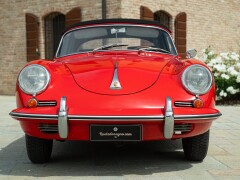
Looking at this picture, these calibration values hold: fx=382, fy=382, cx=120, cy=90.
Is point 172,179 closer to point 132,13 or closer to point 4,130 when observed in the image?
point 4,130

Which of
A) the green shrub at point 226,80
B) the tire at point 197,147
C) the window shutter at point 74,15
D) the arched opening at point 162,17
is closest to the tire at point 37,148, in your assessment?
the tire at point 197,147

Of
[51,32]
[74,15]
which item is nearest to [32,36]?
[51,32]

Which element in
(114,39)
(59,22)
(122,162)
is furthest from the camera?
(59,22)

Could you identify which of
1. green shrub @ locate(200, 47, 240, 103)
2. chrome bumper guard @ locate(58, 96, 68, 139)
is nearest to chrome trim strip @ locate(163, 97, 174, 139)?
chrome bumper guard @ locate(58, 96, 68, 139)

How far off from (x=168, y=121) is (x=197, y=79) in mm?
534

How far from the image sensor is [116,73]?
11.0 feet

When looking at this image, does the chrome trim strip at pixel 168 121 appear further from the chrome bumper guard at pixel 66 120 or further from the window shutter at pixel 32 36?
the window shutter at pixel 32 36

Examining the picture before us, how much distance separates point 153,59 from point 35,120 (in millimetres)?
1320

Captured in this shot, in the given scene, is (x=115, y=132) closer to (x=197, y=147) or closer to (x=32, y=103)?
(x=32, y=103)

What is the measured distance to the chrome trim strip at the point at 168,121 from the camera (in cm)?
304

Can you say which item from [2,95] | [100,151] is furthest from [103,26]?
[2,95]

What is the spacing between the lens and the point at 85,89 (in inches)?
129

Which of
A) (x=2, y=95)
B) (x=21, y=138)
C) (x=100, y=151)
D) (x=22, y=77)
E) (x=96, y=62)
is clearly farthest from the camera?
(x=2, y=95)

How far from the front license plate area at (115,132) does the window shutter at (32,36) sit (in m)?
9.63
